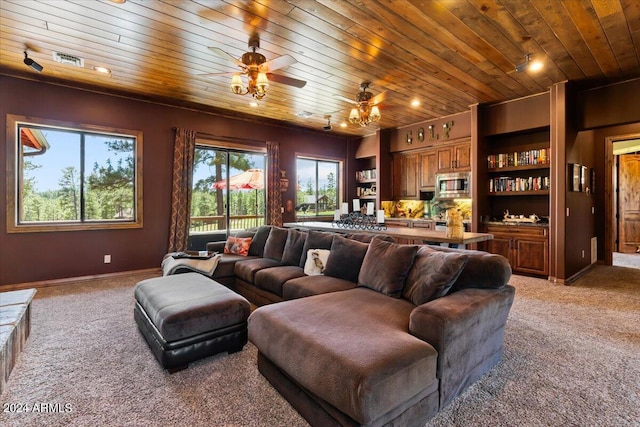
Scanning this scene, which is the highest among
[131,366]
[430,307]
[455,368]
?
[430,307]

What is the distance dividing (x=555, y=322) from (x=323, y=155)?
5707 mm

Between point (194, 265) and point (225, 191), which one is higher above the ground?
point (225, 191)

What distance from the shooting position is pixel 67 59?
3699 millimetres

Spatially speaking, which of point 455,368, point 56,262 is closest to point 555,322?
point 455,368

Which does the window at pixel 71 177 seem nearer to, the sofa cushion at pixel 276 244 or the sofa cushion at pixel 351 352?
the sofa cushion at pixel 276 244

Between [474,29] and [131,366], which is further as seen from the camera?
[474,29]

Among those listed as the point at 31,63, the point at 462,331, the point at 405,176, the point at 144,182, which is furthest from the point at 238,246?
the point at 405,176

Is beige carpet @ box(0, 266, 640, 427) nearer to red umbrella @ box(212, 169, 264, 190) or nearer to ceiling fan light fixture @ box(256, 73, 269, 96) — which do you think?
ceiling fan light fixture @ box(256, 73, 269, 96)

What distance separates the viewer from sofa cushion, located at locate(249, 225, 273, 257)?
4460 mm

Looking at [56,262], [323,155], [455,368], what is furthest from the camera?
[323,155]

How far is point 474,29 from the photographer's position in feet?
10.2

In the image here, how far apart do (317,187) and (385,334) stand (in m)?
6.22

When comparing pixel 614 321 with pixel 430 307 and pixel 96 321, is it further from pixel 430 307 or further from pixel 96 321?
pixel 96 321

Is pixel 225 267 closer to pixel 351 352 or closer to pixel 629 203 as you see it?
pixel 351 352
